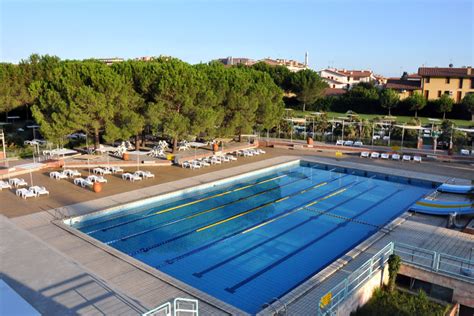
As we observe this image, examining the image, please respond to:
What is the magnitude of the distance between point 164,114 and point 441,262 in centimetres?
1676

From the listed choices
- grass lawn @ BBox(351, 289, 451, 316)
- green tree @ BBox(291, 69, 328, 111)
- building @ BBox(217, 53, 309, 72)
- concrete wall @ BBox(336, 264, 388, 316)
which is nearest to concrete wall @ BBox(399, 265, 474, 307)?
grass lawn @ BBox(351, 289, 451, 316)

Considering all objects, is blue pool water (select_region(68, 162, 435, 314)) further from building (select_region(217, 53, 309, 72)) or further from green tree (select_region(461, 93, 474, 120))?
building (select_region(217, 53, 309, 72))

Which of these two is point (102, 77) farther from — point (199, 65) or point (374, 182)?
point (374, 182)

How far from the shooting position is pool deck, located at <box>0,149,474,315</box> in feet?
28.5

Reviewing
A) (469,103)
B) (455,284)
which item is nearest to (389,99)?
(469,103)

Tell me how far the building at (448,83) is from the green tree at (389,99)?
732 cm

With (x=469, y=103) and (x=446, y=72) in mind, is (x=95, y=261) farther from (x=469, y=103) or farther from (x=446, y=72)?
(x=446, y=72)

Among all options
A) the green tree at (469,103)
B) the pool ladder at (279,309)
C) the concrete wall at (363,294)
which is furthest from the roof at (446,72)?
the pool ladder at (279,309)

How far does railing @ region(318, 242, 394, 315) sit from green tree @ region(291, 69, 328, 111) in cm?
3865

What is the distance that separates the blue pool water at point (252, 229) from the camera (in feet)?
37.1

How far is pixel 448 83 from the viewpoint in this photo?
48000 mm

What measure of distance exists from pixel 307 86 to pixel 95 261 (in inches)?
1599

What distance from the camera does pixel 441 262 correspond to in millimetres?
10617

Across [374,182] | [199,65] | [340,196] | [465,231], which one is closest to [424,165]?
[374,182]
